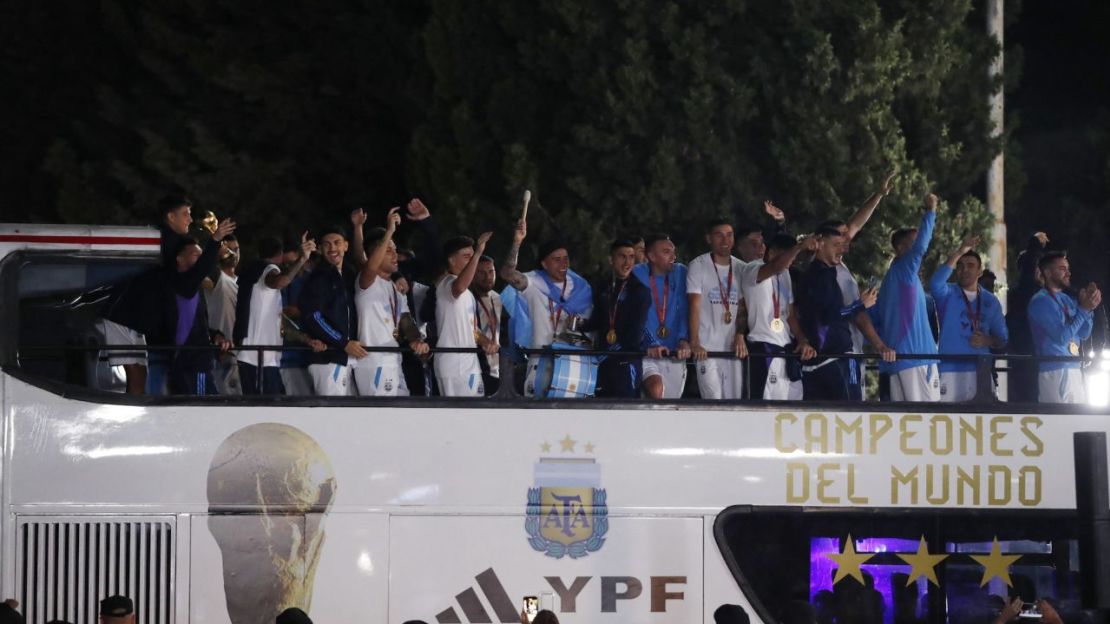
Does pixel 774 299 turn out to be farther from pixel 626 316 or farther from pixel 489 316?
pixel 489 316

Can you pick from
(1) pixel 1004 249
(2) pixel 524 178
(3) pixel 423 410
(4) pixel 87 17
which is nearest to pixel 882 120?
(1) pixel 1004 249

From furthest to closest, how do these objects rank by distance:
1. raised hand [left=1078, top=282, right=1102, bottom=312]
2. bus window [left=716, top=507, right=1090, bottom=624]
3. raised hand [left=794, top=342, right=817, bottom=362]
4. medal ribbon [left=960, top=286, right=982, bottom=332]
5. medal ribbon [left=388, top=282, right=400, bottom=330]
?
medal ribbon [left=960, top=286, right=982, bottom=332], raised hand [left=1078, top=282, right=1102, bottom=312], medal ribbon [left=388, top=282, right=400, bottom=330], raised hand [left=794, top=342, right=817, bottom=362], bus window [left=716, top=507, right=1090, bottom=624]

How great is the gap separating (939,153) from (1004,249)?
49.6 inches

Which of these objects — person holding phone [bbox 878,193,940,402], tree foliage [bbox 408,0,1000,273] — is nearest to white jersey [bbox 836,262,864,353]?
person holding phone [bbox 878,193,940,402]

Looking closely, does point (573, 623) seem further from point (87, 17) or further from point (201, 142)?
point (87, 17)

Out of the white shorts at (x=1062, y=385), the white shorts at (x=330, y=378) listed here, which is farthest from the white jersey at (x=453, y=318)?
the white shorts at (x=1062, y=385)

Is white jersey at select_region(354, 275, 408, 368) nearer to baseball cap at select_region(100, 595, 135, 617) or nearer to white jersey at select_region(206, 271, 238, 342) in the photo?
white jersey at select_region(206, 271, 238, 342)

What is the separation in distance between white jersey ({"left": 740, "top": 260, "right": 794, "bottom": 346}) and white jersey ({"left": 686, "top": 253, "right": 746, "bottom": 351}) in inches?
3.7

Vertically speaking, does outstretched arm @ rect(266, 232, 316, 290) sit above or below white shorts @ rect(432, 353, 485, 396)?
above

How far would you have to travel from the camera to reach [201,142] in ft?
75.2

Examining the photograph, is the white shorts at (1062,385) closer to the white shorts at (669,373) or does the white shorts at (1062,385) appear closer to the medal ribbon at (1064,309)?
the medal ribbon at (1064,309)

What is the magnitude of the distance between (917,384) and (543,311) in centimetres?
233

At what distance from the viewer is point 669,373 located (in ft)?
32.3

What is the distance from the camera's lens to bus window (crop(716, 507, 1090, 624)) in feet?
29.9
